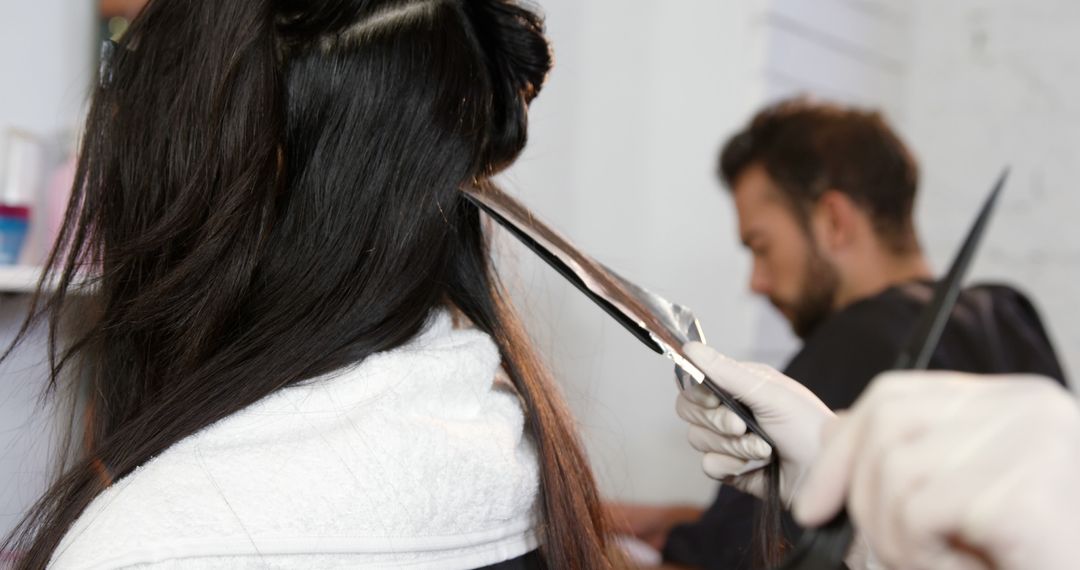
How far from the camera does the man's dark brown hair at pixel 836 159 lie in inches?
66.9

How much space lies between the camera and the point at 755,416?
24.7 inches

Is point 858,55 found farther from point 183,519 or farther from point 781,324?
point 183,519

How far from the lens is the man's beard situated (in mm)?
1711

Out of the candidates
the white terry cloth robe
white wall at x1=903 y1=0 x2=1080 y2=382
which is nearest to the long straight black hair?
the white terry cloth robe

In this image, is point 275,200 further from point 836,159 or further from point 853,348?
point 836,159

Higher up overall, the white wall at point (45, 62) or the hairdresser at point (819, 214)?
the white wall at point (45, 62)

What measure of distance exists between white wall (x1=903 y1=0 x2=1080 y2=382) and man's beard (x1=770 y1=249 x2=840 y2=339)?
66cm

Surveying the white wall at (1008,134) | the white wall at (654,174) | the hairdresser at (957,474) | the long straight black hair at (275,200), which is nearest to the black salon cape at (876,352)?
the white wall at (654,174)

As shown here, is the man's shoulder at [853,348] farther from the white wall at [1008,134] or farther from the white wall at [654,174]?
the white wall at [1008,134]

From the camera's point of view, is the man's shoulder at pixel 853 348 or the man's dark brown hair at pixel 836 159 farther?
the man's dark brown hair at pixel 836 159

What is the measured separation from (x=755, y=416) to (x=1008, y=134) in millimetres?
1828

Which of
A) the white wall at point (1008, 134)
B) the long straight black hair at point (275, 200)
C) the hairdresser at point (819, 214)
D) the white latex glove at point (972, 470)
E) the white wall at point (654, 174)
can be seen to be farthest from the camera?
the white wall at point (1008, 134)

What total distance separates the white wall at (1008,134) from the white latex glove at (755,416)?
1.72 meters

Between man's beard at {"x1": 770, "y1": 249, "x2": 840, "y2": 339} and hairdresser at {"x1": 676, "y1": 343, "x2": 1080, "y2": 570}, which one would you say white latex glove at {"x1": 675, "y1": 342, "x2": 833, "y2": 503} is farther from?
man's beard at {"x1": 770, "y1": 249, "x2": 840, "y2": 339}
